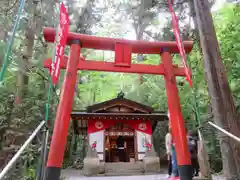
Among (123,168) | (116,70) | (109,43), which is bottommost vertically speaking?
(123,168)

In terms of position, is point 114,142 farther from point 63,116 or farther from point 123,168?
point 63,116

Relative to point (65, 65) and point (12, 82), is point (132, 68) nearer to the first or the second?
point (65, 65)

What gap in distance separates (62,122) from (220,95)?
11.2ft

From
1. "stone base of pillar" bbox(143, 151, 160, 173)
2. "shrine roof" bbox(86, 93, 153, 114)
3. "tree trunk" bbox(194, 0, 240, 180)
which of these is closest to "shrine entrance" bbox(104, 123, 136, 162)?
"stone base of pillar" bbox(143, 151, 160, 173)

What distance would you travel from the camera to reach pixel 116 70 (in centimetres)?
486

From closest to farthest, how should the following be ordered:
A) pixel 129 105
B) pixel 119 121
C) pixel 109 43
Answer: pixel 109 43, pixel 119 121, pixel 129 105

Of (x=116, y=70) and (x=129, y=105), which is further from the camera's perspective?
(x=129, y=105)

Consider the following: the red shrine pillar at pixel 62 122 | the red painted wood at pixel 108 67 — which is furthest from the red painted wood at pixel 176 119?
the red shrine pillar at pixel 62 122

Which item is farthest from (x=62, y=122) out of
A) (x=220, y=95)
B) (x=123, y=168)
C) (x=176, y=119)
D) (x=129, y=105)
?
(x=129, y=105)

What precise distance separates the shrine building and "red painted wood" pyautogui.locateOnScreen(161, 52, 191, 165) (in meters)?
6.72

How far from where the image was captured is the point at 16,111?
8.49 m

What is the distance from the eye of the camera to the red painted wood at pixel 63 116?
12.3 feet

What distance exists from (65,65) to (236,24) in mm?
7509

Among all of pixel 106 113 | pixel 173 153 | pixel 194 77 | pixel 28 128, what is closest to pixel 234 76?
pixel 194 77
